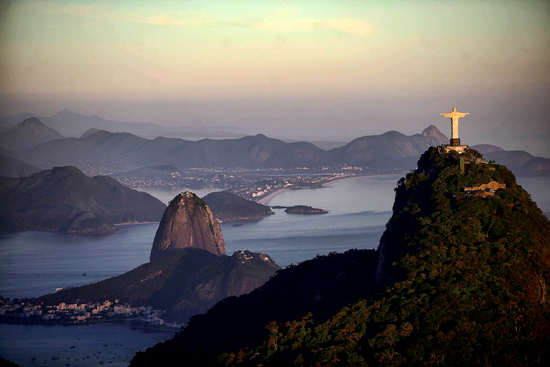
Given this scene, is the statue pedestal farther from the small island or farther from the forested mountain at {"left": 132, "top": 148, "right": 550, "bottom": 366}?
the small island

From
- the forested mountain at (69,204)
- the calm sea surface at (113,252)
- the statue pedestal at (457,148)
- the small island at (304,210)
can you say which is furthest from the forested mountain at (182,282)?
the forested mountain at (69,204)

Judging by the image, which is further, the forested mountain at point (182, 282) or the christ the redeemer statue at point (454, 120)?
the forested mountain at point (182, 282)

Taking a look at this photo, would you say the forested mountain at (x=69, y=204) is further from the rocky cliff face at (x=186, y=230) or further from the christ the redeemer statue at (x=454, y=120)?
the christ the redeemer statue at (x=454, y=120)

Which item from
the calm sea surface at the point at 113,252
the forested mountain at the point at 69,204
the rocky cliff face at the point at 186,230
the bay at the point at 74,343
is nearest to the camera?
the bay at the point at 74,343

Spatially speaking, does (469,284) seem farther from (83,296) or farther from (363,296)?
(83,296)

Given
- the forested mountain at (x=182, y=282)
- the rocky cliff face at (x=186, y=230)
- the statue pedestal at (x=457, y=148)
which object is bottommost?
the forested mountain at (x=182, y=282)

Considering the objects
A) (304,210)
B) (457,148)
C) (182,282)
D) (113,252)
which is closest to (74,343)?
(182,282)
